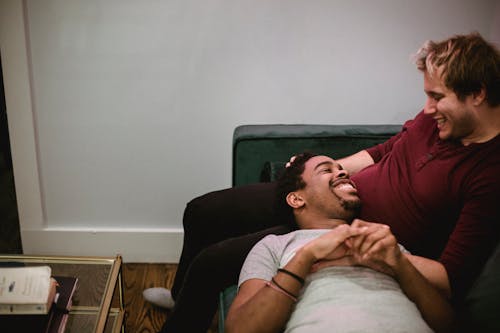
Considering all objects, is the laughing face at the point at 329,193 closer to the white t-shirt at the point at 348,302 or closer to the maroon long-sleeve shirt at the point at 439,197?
the maroon long-sleeve shirt at the point at 439,197

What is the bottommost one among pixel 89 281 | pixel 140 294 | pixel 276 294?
pixel 140 294

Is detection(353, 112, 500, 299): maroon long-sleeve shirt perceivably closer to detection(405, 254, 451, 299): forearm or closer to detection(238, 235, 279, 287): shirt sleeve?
detection(405, 254, 451, 299): forearm

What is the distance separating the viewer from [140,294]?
2.15 m

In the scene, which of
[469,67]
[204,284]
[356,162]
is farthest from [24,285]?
[469,67]

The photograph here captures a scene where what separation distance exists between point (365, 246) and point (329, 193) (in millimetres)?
309

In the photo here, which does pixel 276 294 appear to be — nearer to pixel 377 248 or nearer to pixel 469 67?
pixel 377 248

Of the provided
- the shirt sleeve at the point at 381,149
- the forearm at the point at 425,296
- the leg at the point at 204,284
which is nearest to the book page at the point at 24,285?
the leg at the point at 204,284

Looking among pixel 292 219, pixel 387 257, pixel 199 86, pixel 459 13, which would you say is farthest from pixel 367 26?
pixel 387 257

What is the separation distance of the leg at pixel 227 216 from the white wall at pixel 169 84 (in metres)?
0.59

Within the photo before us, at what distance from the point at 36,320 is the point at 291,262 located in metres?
0.68

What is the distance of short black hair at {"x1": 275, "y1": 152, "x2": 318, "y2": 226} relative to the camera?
153 cm

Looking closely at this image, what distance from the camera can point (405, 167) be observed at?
1.49 metres

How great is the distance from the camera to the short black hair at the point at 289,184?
1525 mm

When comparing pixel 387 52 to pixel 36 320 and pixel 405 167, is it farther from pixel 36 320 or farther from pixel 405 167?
pixel 36 320
